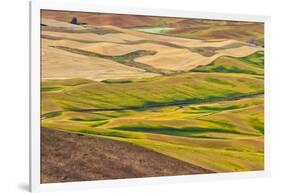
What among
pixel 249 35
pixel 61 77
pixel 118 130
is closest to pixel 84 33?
pixel 61 77

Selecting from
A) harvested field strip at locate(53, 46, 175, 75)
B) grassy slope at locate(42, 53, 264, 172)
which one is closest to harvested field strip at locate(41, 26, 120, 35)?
harvested field strip at locate(53, 46, 175, 75)

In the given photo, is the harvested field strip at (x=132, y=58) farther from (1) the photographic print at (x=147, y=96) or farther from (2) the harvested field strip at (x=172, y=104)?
(2) the harvested field strip at (x=172, y=104)

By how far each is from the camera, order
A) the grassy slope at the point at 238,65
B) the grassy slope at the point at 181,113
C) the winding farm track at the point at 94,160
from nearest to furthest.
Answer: the winding farm track at the point at 94,160 → the grassy slope at the point at 181,113 → the grassy slope at the point at 238,65

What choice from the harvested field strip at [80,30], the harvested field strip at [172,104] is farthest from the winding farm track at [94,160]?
the harvested field strip at [80,30]

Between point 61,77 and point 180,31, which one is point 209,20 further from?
point 61,77

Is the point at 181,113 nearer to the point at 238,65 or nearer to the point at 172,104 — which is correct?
the point at 172,104

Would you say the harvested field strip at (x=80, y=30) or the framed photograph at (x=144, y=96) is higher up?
the harvested field strip at (x=80, y=30)

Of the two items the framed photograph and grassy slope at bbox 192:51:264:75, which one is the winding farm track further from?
grassy slope at bbox 192:51:264:75

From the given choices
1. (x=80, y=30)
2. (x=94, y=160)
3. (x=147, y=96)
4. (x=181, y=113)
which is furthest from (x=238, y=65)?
(x=94, y=160)
